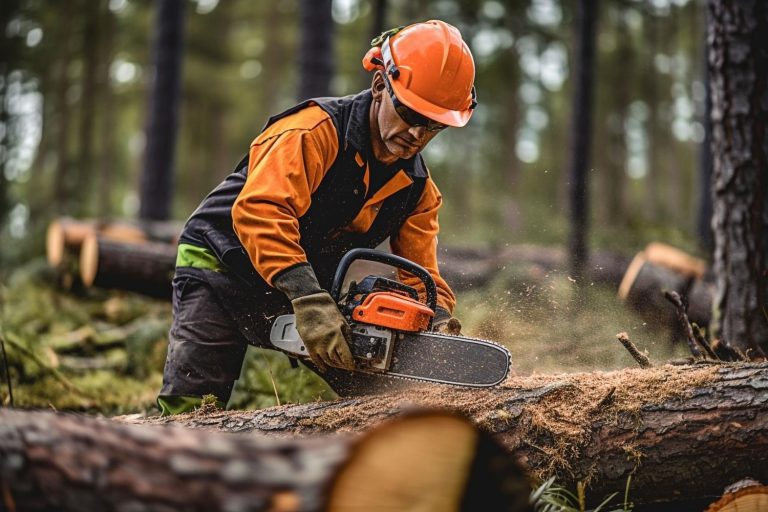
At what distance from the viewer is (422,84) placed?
2.94 metres

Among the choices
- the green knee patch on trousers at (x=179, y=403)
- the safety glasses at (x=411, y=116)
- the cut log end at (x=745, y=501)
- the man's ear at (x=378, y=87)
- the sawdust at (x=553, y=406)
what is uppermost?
the man's ear at (x=378, y=87)

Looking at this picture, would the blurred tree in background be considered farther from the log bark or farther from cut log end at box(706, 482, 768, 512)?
cut log end at box(706, 482, 768, 512)

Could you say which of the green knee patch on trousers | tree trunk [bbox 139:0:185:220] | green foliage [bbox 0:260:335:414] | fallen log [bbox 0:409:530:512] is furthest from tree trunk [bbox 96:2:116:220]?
fallen log [bbox 0:409:530:512]

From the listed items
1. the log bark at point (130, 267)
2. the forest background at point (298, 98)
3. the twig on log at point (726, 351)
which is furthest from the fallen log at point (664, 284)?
the log bark at point (130, 267)

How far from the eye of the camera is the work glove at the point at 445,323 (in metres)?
3.09

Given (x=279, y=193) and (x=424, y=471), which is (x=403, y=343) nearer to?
(x=279, y=193)

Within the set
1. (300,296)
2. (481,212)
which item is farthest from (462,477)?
(481,212)

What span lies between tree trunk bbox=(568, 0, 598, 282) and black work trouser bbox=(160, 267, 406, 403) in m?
4.85

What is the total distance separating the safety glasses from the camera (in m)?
2.99

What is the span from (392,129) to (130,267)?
172 inches

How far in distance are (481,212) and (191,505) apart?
17.5 metres

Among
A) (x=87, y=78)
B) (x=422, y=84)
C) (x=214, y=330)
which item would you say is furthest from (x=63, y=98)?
(x=422, y=84)

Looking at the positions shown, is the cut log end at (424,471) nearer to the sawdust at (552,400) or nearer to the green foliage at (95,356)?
the sawdust at (552,400)

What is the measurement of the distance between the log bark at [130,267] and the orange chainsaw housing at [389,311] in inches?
166
